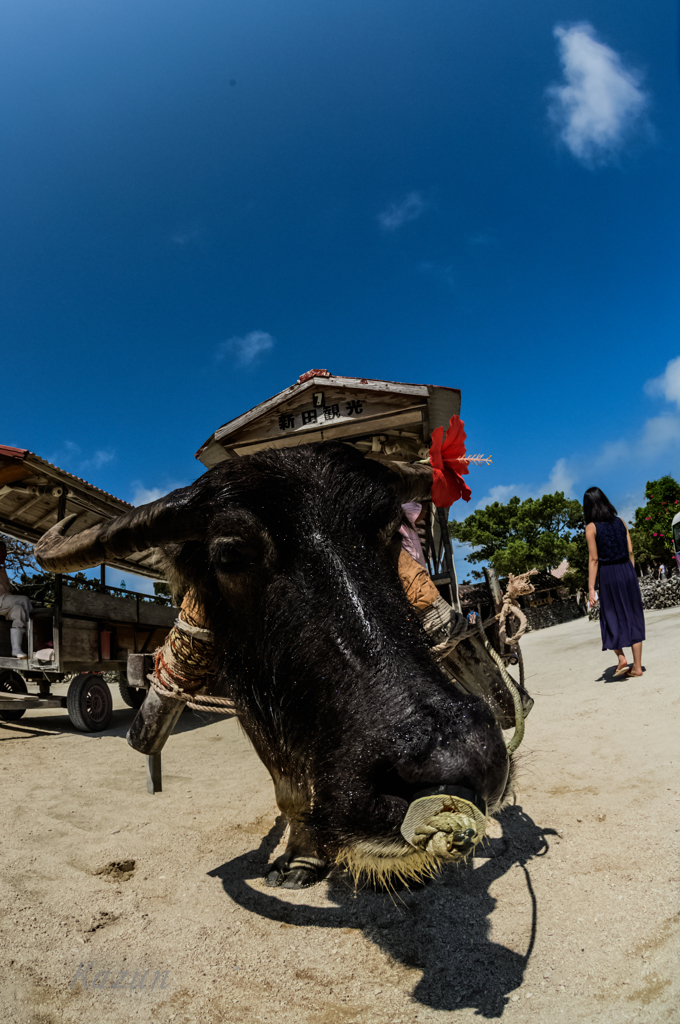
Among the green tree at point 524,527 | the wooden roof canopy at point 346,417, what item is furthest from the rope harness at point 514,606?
the green tree at point 524,527

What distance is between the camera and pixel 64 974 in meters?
2.05

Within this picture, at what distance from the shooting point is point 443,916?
7.89ft

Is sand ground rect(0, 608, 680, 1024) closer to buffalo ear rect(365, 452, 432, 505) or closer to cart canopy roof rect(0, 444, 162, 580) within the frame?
buffalo ear rect(365, 452, 432, 505)

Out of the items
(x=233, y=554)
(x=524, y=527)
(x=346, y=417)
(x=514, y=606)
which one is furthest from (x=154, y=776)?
(x=524, y=527)

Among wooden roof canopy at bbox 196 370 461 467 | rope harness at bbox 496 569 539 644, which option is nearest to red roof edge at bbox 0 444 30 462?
wooden roof canopy at bbox 196 370 461 467

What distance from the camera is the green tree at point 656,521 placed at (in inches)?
1516

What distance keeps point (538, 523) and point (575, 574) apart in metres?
4.27

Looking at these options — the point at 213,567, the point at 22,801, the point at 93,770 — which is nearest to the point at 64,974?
the point at 213,567

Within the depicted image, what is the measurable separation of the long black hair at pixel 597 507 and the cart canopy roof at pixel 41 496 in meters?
5.12

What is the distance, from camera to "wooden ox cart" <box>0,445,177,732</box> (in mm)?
6832

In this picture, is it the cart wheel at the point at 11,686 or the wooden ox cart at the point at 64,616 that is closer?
the wooden ox cart at the point at 64,616

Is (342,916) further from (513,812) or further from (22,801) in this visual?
(22,801)

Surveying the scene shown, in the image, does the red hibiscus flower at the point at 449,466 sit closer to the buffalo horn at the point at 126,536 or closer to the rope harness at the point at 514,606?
the rope harness at the point at 514,606

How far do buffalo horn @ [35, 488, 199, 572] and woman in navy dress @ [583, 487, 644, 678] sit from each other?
15.4ft
